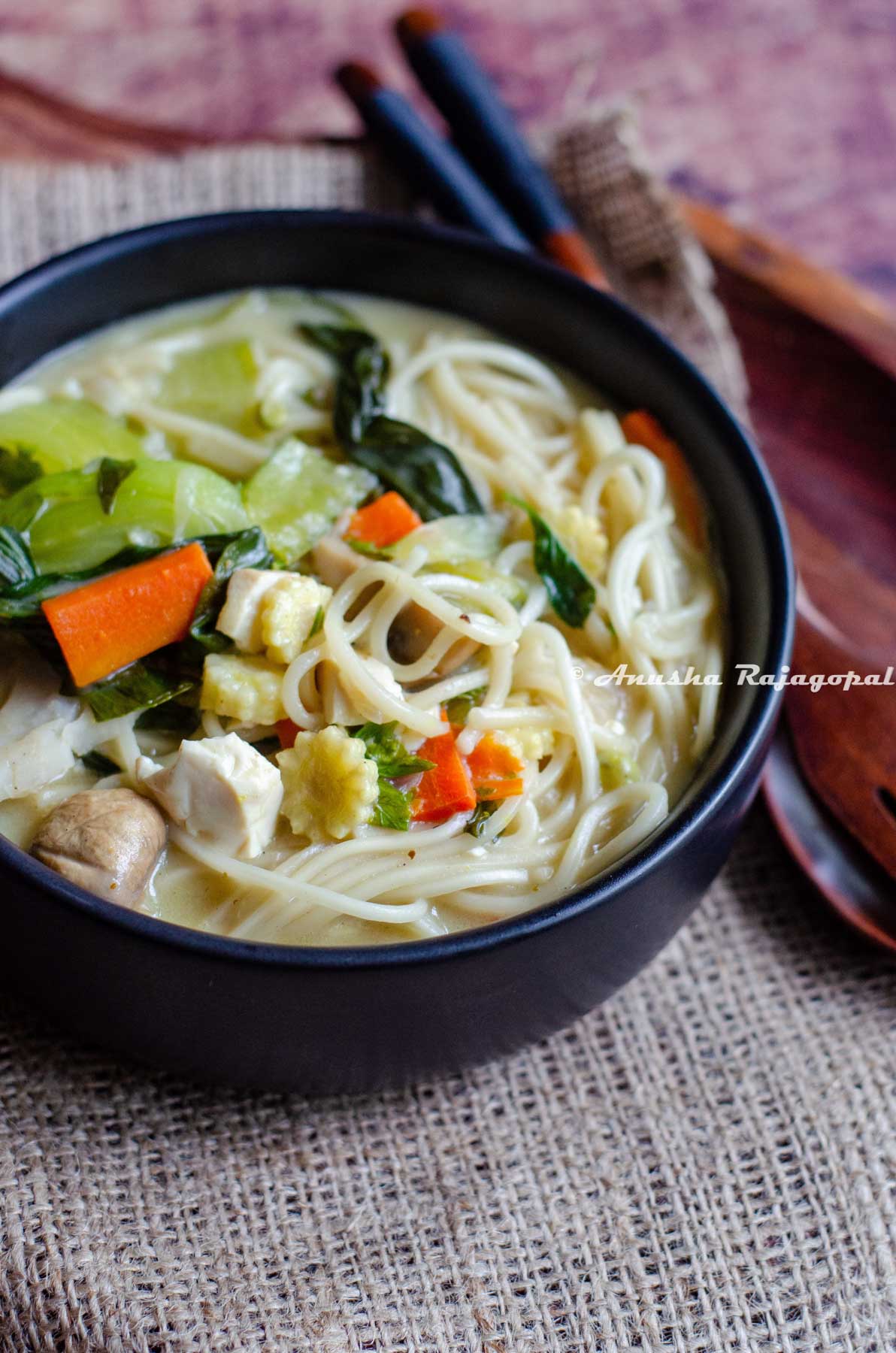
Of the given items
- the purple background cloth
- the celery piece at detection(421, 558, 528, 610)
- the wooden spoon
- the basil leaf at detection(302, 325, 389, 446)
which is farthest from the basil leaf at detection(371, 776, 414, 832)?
the purple background cloth

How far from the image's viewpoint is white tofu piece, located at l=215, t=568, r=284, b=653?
315 centimetres

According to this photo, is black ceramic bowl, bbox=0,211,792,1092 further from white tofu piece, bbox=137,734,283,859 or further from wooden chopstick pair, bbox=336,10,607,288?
wooden chopstick pair, bbox=336,10,607,288

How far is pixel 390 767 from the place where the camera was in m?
3.15

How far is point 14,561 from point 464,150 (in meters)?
2.66

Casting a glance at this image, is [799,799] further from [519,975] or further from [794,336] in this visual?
[794,336]

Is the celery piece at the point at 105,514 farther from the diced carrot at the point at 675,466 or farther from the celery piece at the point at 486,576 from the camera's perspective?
the diced carrot at the point at 675,466

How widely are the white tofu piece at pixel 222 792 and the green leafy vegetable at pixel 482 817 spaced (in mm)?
479

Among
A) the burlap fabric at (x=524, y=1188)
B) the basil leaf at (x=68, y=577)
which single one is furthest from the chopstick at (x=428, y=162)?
the burlap fabric at (x=524, y=1188)

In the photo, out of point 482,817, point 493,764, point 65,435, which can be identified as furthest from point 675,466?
point 65,435

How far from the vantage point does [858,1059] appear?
352cm

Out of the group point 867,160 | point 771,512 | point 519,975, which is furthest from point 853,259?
point 519,975

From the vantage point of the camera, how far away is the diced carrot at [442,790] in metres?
3.18

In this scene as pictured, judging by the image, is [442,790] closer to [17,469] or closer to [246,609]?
[246,609]

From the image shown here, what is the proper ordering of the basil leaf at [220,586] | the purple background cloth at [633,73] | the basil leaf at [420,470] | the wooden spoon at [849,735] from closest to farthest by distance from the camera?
the basil leaf at [220,586] → the basil leaf at [420,470] → the wooden spoon at [849,735] → the purple background cloth at [633,73]
